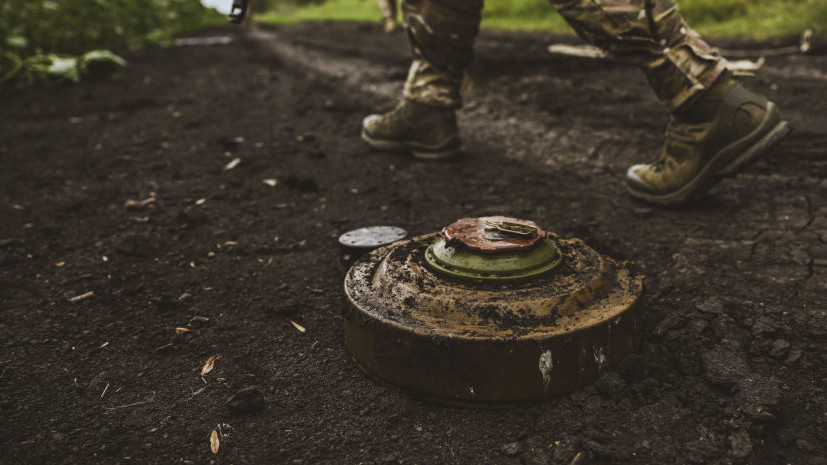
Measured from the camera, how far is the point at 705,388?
1.31m

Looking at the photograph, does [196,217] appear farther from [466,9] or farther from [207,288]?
[466,9]

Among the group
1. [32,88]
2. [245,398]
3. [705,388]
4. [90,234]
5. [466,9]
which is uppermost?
[466,9]

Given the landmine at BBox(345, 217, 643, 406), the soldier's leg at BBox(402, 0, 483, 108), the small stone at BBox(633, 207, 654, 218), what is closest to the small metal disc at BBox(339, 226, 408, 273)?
the landmine at BBox(345, 217, 643, 406)

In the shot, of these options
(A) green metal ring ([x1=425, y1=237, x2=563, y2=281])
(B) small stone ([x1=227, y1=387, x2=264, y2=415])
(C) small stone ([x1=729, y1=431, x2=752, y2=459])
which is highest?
(A) green metal ring ([x1=425, y1=237, x2=563, y2=281])

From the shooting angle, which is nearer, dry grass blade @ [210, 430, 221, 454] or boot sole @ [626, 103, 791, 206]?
dry grass blade @ [210, 430, 221, 454]

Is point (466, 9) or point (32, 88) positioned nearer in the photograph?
point (466, 9)

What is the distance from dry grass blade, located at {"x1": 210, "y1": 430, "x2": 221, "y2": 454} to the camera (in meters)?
1.21

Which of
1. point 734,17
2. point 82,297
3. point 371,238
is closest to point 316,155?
point 371,238

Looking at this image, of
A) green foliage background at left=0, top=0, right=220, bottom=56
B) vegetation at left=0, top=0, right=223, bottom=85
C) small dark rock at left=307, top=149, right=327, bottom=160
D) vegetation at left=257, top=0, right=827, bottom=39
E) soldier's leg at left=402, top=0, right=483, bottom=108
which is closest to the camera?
soldier's leg at left=402, top=0, right=483, bottom=108

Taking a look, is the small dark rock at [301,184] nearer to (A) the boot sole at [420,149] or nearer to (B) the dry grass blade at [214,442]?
(A) the boot sole at [420,149]

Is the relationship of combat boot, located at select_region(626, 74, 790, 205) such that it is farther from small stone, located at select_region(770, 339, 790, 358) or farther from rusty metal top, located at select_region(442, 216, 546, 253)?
rusty metal top, located at select_region(442, 216, 546, 253)

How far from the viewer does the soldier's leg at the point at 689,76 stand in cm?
195

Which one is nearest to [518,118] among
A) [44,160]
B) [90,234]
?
[90,234]

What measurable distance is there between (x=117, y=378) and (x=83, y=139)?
8.81ft
